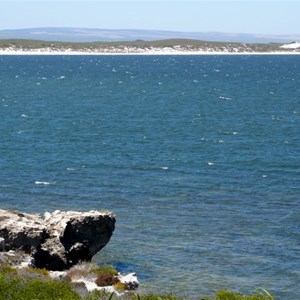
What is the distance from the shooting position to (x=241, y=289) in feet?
83.9

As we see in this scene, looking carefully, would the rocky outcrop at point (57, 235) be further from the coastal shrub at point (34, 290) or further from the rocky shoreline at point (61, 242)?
the coastal shrub at point (34, 290)

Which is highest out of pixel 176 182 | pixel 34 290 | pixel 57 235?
pixel 34 290

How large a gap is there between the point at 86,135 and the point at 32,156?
11.8 m

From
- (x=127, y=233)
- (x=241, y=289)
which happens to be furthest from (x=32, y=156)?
(x=241, y=289)

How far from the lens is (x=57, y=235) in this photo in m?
26.3

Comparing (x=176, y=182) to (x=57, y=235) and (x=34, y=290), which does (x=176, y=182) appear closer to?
(x=57, y=235)

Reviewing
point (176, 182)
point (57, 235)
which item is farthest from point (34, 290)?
point (176, 182)

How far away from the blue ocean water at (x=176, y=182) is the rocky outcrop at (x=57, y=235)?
4.85 ft

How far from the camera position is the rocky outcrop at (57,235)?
85.1 ft

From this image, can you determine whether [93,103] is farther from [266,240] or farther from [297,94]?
[266,240]

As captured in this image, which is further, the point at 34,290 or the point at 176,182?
the point at 176,182

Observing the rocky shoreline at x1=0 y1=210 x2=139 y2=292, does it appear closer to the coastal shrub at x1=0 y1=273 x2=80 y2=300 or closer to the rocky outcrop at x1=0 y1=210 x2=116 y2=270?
the rocky outcrop at x1=0 y1=210 x2=116 y2=270

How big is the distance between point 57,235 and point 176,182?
15.9m

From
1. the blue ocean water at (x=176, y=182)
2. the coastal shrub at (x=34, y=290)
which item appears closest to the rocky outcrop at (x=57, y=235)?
the blue ocean water at (x=176, y=182)
